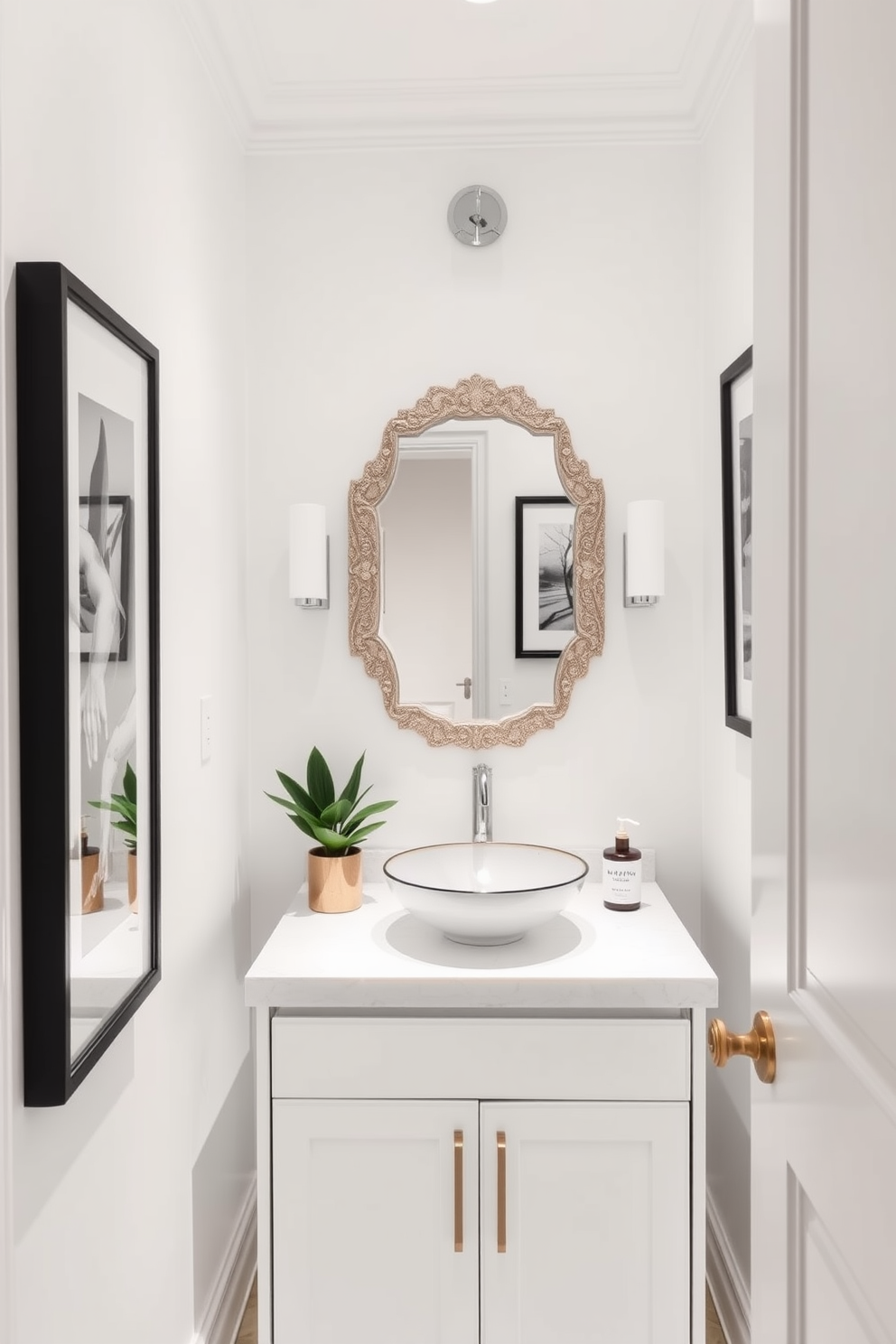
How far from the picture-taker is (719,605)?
189 cm

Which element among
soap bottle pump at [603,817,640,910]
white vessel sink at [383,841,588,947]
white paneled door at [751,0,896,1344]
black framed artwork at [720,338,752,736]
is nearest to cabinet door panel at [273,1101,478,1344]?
white vessel sink at [383,841,588,947]

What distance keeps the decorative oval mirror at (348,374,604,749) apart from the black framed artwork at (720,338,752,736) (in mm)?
320

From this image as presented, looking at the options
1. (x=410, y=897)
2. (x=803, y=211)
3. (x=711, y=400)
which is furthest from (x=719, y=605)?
(x=803, y=211)

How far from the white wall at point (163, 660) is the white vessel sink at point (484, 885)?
0.39 metres

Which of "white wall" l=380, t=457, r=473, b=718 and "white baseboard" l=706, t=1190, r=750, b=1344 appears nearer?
"white baseboard" l=706, t=1190, r=750, b=1344

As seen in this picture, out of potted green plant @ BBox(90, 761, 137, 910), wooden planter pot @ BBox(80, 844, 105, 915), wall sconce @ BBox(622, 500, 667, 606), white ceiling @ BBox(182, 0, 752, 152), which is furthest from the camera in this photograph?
wall sconce @ BBox(622, 500, 667, 606)

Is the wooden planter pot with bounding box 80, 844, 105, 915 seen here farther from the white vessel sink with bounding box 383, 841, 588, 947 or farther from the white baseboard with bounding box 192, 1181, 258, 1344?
the white baseboard with bounding box 192, 1181, 258, 1344

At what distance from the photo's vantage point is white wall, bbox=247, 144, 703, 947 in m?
2.02

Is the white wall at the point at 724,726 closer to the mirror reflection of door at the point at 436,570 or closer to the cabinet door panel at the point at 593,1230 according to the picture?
the cabinet door panel at the point at 593,1230

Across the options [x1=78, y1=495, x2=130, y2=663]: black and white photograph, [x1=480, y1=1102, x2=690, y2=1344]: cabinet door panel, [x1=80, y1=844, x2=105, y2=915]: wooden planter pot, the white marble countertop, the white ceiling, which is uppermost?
the white ceiling

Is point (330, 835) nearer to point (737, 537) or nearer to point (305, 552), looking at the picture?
point (305, 552)

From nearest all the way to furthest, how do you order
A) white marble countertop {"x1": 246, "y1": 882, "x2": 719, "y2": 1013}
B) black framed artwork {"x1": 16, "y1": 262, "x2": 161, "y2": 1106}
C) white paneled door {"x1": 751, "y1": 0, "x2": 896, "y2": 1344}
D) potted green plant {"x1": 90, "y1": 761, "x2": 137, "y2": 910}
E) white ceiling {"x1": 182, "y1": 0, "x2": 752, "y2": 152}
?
white paneled door {"x1": 751, "y1": 0, "x2": 896, "y2": 1344}, black framed artwork {"x1": 16, "y1": 262, "x2": 161, "y2": 1106}, potted green plant {"x1": 90, "y1": 761, "x2": 137, "y2": 910}, white marble countertop {"x1": 246, "y1": 882, "x2": 719, "y2": 1013}, white ceiling {"x1": 182, "y1": 0, "x2": 752, "y2": 152}

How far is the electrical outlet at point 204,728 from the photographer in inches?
65.7

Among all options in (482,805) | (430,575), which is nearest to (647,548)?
(430,575)
